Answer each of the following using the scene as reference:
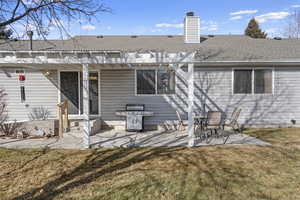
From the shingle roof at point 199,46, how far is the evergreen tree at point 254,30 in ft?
50.2

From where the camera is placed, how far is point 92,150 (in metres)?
5.02

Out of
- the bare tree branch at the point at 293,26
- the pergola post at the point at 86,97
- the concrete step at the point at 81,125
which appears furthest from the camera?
the bare tree branch at the point at 293,26

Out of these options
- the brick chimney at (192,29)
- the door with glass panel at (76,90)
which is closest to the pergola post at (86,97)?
the door with glass panel at (76,90)

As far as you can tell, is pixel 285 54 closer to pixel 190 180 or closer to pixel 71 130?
pixel 190 180

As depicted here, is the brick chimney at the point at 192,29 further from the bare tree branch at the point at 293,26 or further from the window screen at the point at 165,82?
the bare tree branch at the point at 293,26

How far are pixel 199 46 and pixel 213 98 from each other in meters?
2.75

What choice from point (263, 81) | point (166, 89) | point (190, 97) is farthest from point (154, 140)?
point (263, 81)

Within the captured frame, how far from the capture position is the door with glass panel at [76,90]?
7684mm

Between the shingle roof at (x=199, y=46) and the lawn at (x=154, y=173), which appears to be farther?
the shingle roof at (x=199, y=46)

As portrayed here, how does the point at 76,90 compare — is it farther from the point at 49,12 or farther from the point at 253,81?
the point at 253,81

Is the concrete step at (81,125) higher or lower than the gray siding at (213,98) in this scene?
lower

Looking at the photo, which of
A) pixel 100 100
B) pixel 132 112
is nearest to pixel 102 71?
pixel 100 100

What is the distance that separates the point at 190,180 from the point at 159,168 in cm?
74

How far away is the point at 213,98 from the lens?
7.67 metres
